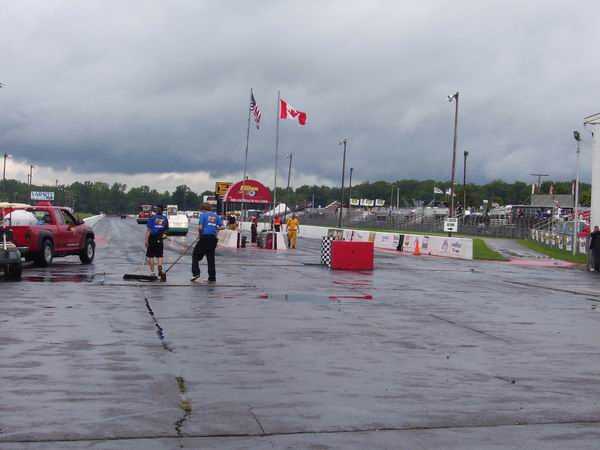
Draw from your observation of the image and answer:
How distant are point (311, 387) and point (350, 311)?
6618mm

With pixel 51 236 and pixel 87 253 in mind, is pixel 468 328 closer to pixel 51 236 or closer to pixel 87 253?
pixel 51 236

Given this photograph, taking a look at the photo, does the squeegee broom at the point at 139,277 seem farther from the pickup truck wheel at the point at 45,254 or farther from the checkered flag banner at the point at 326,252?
the checkered flag banner at the point at 326,252

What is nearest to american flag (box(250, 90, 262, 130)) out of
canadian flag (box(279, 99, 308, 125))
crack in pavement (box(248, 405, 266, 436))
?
canadian flag (box(279, 99, 308, 125))

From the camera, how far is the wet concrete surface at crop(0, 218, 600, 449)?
6004mm

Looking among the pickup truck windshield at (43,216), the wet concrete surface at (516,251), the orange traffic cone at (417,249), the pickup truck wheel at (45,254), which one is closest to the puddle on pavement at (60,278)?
the pickup truck wheel at (45,254)

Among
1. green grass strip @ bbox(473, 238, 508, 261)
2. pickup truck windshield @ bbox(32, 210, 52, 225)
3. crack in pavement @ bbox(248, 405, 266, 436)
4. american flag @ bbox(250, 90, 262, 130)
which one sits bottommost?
green grass strip @ bbox(473, 238, 508, 261)

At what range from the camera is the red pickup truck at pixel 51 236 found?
2255 centimetres

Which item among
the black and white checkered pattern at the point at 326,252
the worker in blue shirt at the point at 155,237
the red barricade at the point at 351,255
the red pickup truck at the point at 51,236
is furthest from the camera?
the black and white checkered pattern at the point at 326,252

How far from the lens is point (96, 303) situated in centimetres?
1423

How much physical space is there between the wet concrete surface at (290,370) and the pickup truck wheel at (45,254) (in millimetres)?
6152

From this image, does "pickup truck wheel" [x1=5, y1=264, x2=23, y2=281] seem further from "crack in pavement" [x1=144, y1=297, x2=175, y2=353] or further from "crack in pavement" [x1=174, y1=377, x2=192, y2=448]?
"crack in pavement" [x1=174, y1=377, x2=192, y2=448]

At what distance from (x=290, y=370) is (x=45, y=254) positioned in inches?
641

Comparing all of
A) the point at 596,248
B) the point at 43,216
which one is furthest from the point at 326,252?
the point at 596,248

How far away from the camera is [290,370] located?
8.48m
